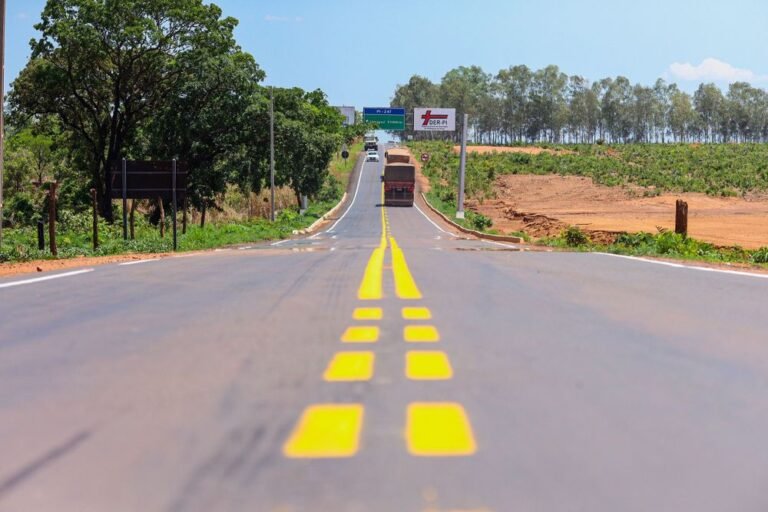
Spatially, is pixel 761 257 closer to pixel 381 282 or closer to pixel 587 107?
pixel 381 282

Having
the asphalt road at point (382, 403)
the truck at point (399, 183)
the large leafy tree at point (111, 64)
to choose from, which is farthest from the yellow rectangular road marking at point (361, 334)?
the truck at point (399, 183)

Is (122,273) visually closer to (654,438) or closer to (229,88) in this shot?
(654,438)

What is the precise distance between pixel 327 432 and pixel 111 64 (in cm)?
4173

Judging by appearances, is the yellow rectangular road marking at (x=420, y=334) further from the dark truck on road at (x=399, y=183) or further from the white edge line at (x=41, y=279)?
the dark truck on road at (x=399, y=183)

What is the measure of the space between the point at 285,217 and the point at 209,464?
49045 millimetres

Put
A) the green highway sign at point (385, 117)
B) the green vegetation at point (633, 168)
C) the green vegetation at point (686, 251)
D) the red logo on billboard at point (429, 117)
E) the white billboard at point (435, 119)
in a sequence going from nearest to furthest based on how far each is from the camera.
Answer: the green vegetation at point (686, 251) → the green vegetation at point (633, 168) → the green highway sign at point (385, 117) → the white billboard at point (435, 119) → the red logo on billboard at point (429, 117)

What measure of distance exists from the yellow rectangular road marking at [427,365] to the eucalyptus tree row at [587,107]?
463 feet

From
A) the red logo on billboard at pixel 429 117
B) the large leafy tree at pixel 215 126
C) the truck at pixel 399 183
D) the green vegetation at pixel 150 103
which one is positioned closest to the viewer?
the green vegetation at pixel 150 103

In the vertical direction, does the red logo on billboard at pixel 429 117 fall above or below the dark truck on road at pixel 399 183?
above

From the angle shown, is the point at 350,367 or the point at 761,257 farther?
the point at 761,257

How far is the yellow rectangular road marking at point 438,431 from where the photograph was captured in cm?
334

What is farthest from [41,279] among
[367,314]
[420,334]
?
[420,334]

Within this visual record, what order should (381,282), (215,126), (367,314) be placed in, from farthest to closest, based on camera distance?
(215,126), (381,282), (367,314)

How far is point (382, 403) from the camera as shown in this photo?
4059 millimetres
